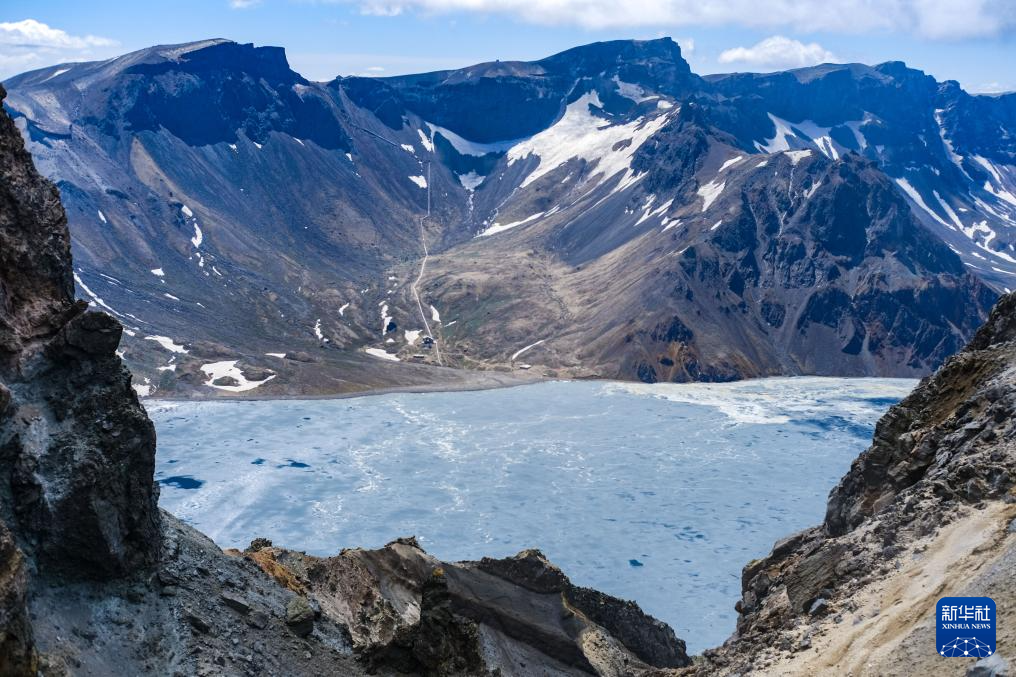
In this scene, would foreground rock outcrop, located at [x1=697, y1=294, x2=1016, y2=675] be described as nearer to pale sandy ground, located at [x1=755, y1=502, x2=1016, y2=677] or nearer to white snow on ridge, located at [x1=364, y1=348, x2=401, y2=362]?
pale sandy ground, located at [x1=755, y1=502, x2=1016, y2=677]

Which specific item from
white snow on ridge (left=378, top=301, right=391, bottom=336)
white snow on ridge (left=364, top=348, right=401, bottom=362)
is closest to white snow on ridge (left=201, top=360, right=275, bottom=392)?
A: white snow on ridge (left=364, top=348, right=401, bottom=362)

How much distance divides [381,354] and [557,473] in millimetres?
61873

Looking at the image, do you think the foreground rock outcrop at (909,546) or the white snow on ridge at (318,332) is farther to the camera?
the white snow on ridge at (318,332)

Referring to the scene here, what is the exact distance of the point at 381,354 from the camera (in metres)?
170

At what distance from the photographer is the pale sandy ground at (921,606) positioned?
896 inches

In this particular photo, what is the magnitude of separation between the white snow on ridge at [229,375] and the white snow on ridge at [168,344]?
6.47 m

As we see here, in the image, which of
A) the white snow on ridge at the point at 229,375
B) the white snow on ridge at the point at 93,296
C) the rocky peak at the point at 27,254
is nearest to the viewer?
the rocky peak at the point at 27,254

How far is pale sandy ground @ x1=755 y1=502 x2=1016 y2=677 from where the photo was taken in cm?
2275

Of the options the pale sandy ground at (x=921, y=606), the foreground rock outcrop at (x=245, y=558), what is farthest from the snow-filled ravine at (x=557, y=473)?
the pale sandy ground at (x=921, y=606)

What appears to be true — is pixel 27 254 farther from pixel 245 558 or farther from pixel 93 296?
pixel 93 296

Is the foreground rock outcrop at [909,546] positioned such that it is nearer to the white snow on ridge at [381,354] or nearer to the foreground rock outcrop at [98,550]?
the foreground rock outcrop at [98,550]

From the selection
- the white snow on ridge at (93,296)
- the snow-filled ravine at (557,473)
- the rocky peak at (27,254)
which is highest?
the rocky peak at (27,254)

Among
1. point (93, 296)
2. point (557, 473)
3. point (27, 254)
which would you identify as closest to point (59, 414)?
point (27, 254)

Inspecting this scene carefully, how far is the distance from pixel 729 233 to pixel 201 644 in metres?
175
